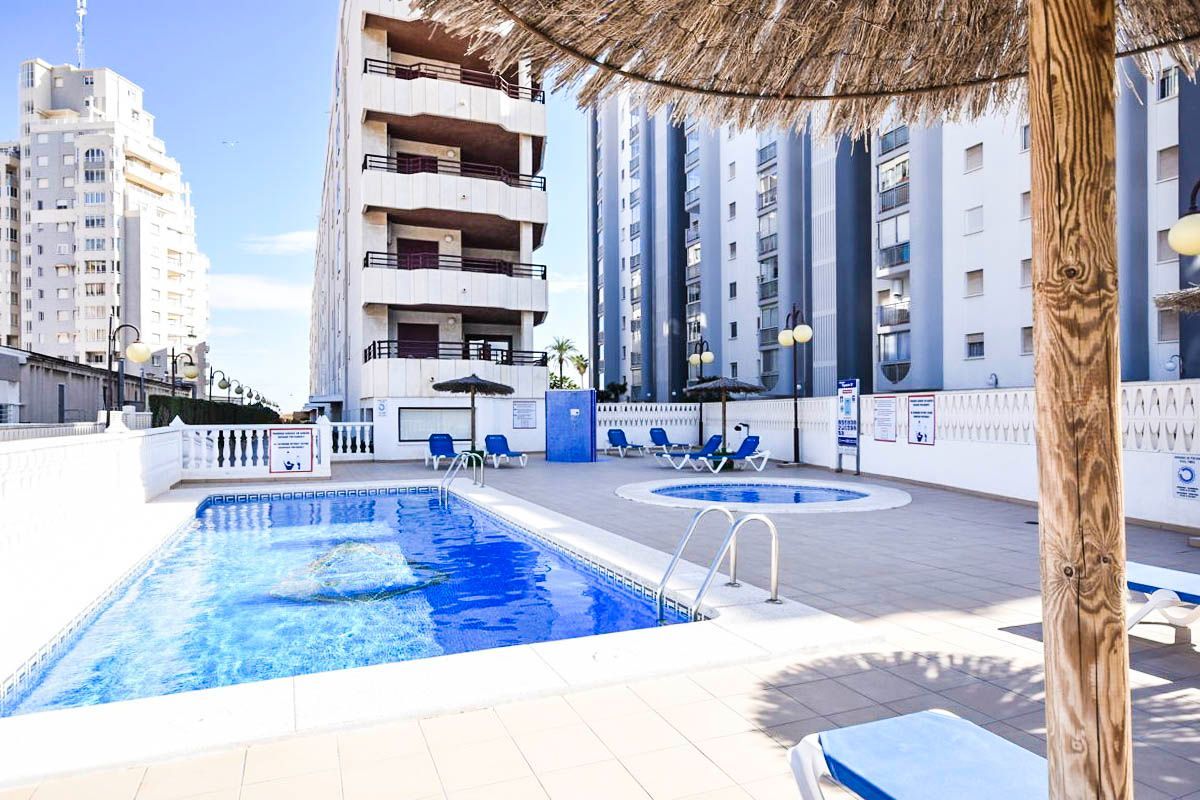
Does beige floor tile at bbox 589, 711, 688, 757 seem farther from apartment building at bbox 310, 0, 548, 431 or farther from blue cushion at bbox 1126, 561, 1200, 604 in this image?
apartment building at bbox 310, 0, 548, 431

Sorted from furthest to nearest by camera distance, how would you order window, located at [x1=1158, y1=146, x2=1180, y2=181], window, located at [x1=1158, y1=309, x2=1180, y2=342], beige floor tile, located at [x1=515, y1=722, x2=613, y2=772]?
window, located at [x1=1158, y1=146, x2=1180, y2=181]
window, located at [x1=1158, y1=309, x2=1180, y2=342]
beige floor tile, located at [x1=515, y1=722, x2=613, y2=772]

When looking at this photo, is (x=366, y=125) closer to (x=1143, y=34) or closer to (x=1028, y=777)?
(x=1143, y=34)

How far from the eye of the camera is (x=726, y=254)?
3972 cm

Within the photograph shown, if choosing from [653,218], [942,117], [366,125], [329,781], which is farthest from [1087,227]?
[653,218]

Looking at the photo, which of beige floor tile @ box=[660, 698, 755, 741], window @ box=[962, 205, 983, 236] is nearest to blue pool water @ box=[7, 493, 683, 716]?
beige floor tile @ box=[660, 698, 755, 741]

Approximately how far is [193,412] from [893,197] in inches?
1145

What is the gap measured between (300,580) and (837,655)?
596 centimetres

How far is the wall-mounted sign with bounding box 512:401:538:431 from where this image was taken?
80.0 ft

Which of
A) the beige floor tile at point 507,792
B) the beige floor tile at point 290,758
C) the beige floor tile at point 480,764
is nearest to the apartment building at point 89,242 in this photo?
the beige floor tile at point 290,758

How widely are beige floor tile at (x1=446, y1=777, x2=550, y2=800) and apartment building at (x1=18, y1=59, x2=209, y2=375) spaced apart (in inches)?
2838

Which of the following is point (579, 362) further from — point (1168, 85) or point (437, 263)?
point (1168, 85)

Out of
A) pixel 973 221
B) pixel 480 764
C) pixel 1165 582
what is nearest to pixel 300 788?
pixel 480 764

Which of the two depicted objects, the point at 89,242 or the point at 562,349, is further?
the point at 562,349

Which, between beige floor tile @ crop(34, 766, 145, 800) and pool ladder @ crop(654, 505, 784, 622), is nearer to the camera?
beige floor tile @ crop(34, 766, 145, 800)
